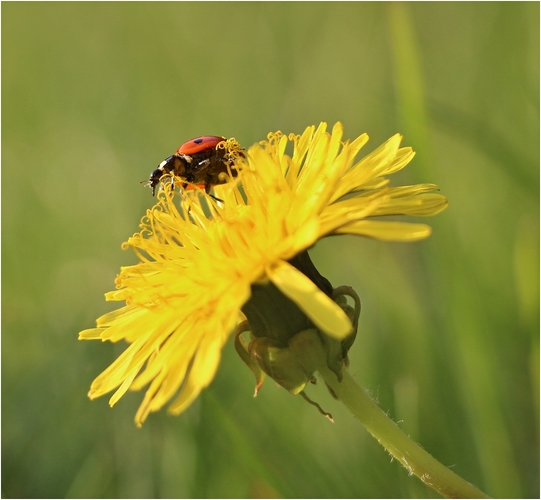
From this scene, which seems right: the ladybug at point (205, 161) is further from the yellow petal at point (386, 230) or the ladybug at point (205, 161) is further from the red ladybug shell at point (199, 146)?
the yellow petal at point (386, 230)

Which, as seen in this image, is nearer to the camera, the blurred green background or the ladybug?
the ladybug

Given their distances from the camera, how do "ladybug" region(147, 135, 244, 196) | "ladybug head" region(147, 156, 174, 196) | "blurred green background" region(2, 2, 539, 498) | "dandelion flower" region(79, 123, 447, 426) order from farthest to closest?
"blurred green background" region(2, 2, 539, 498) < "ladybug head" region(147, 156, 174, 196) < "ladybug" region(147, 135, 244, 196) < "dandelion flower" region(79, 123, 447, 426)

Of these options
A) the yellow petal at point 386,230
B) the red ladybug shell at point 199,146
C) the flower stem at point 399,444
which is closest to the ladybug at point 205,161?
the red ladybug shell at point 199,146

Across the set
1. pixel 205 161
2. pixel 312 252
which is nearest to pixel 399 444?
pixel 205 161

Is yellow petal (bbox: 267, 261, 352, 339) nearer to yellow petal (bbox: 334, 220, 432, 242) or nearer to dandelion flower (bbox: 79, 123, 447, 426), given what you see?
dandelion flower (bbox: 79, 123, 447, 426)

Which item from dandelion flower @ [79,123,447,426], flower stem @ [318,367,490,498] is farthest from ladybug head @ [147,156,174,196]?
flower stem @ [318,367,490,498]

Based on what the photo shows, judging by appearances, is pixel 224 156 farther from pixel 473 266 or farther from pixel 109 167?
pixel 109 167

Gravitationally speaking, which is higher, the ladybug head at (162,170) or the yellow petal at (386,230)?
the ladybug head at (162,170)

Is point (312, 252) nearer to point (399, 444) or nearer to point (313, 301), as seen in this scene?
point (399, 444)

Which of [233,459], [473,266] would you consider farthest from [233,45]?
[233,459]
